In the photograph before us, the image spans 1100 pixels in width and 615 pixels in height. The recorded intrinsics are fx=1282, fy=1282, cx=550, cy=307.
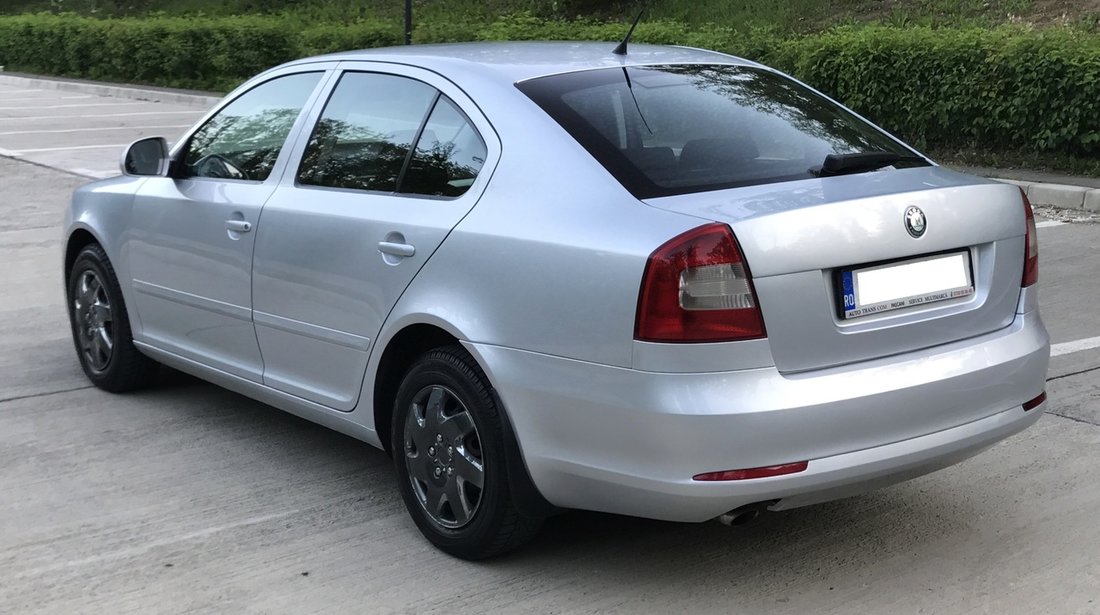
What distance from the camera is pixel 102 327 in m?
5.57

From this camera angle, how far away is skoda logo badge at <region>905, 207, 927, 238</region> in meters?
3.33

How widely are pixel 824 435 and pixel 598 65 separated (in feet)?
4.87

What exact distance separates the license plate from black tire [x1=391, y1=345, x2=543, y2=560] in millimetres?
1003

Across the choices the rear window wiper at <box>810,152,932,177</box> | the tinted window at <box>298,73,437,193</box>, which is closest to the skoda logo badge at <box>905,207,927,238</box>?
the rear window wiper at <box>810,152,932,177</box>

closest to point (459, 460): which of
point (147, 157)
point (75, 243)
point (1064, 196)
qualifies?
point (147, 157)

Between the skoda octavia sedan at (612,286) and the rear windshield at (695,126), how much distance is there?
1cm

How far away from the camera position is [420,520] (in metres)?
3.90

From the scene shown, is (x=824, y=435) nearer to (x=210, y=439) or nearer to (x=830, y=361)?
(x=830, y=361)

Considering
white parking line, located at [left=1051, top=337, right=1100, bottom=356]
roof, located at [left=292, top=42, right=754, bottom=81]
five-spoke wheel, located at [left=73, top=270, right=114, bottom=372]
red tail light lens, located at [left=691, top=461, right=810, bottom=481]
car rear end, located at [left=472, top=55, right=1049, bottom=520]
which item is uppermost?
roof, located at [left=292, top=42, right=754, bottom=81]

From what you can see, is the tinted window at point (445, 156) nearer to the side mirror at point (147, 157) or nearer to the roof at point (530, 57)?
the roof at point (530, 57)

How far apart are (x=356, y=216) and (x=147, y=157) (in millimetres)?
1515

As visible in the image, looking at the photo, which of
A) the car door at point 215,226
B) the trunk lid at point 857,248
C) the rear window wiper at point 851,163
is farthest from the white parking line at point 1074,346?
the car door at point 215,226

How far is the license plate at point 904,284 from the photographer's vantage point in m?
3.25

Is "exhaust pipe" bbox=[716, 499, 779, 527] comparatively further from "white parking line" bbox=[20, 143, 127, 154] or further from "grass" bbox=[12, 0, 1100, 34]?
"white parking line" bbox=[20, 143, 127, 154]
